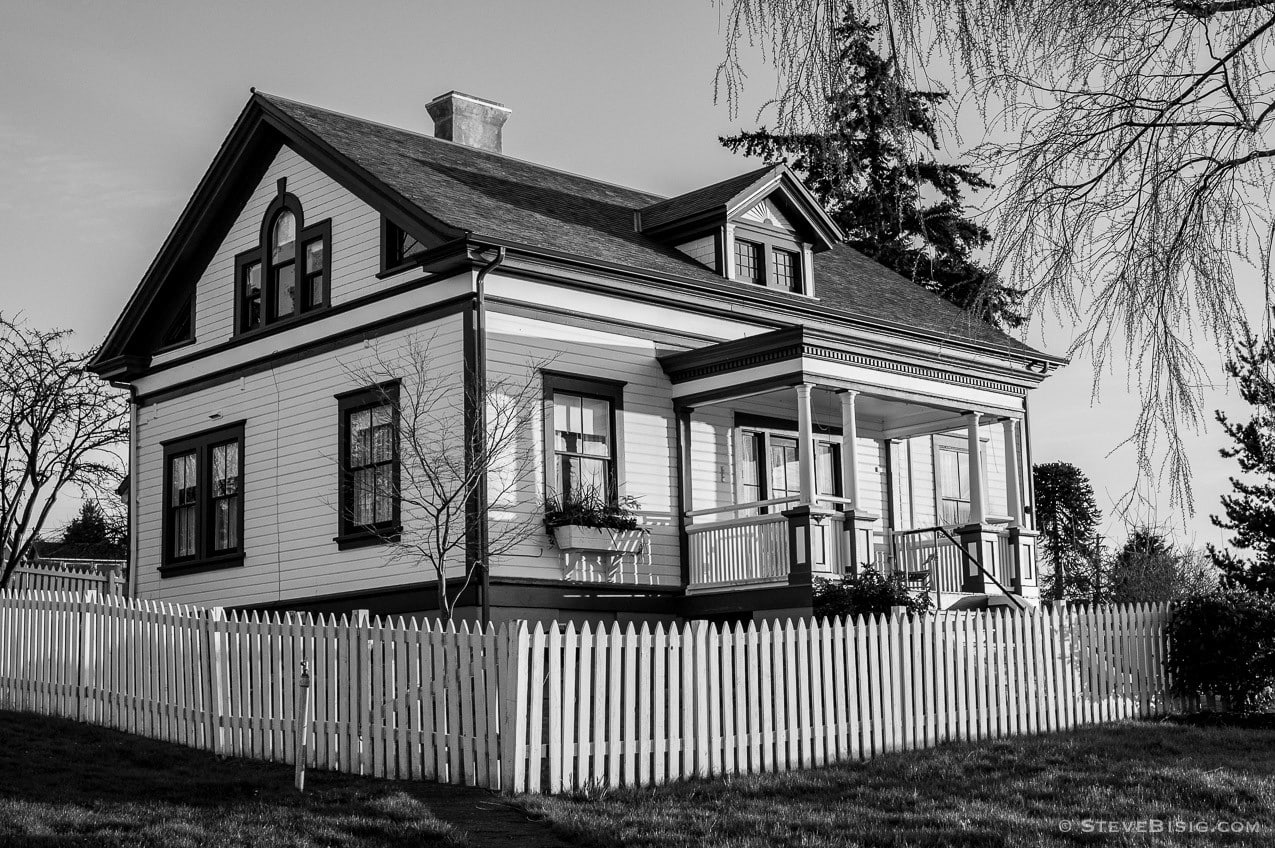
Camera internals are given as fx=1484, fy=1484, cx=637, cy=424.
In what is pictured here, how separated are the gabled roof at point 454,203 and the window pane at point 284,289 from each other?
1812mm

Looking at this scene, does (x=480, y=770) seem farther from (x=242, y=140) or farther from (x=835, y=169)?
(x=242, y=140)

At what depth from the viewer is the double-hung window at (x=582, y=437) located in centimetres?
2009

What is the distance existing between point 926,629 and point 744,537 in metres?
5.04

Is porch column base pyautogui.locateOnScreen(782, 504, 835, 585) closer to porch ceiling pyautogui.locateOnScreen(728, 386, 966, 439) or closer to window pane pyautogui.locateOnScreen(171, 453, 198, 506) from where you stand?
porch ceiling pyautogui.locateOnScreen(728, 386, 966, 439)

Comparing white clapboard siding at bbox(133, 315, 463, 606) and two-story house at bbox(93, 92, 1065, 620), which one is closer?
two-story house at bbox(93, 92, 1065, 620)

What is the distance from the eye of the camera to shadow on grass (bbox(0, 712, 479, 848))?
417 inches

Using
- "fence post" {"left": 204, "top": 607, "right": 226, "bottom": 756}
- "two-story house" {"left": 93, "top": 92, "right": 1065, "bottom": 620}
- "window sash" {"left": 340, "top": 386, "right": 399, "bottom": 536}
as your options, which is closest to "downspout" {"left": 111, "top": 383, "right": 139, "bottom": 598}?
"two-story house" {"left": 93, "top": 92, "right": 1065, "bottom": 620}

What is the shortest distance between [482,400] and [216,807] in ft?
25.8

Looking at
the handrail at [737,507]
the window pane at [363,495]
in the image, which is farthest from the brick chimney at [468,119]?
the handrail at [737,507]

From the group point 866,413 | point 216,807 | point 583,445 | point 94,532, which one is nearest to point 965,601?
point 866,413

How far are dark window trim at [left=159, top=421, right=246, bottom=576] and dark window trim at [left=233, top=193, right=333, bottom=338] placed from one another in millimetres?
1649

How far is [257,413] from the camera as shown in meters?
22.8

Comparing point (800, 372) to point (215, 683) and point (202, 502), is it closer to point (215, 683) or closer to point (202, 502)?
point (215, 683)

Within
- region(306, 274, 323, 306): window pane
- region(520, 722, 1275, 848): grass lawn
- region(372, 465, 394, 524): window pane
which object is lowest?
region(520, 722, 1275, 848): grass lawn
